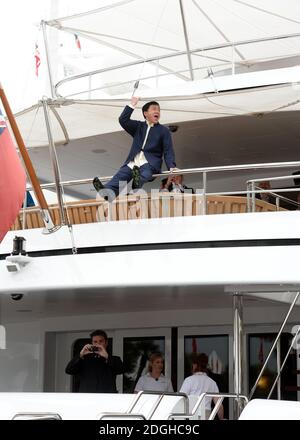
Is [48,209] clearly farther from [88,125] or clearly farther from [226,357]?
[226,357]

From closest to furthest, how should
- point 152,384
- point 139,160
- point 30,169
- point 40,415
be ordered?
point 40,415, point 30,169, point 139,160, point 152,384

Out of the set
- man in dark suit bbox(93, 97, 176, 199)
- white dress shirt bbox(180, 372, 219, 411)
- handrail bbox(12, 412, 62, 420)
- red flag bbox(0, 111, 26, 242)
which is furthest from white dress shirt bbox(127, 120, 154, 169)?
handrail bbox(12, 412, 62, 420)

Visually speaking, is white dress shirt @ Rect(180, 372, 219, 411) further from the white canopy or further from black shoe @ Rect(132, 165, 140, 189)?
the white canopy

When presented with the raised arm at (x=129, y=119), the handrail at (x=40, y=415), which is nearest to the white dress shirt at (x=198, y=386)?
the raised arm at (x=129, y=119)

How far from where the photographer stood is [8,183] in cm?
950

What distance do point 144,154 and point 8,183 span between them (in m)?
2.65


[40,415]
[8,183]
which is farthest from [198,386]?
[40,415]

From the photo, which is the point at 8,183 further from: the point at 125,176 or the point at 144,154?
the point at 144,154

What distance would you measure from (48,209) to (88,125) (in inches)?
135

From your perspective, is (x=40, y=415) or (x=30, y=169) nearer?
(x=40, y=415)

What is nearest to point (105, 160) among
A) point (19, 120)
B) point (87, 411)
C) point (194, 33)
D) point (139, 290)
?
point (19, 120)

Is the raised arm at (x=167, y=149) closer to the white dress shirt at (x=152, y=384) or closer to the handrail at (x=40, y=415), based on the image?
the white dress shirt at (x=152, y=384)

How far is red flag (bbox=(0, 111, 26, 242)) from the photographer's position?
9.38 metres

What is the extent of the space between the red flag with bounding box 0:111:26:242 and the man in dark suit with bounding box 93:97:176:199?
196 centimetres
